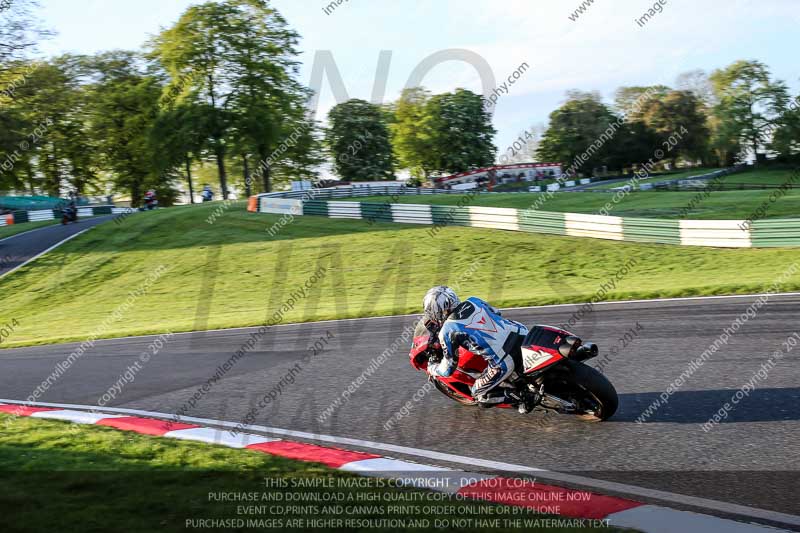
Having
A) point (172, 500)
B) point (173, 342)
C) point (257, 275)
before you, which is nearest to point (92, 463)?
point (172, 500)

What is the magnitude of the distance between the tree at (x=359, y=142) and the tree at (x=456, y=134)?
6029 mm

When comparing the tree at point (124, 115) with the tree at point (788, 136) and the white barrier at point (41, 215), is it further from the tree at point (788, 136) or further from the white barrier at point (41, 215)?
the tree at point (788, 136)

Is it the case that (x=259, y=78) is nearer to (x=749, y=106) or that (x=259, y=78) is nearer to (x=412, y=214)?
(x=412, y=214)

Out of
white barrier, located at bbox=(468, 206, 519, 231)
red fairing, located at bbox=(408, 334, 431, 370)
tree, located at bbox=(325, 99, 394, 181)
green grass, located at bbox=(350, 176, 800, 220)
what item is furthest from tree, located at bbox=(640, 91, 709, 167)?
red fairing, located at bbox=(408, 334, 431, 370)

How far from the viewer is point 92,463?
6430 millimetres

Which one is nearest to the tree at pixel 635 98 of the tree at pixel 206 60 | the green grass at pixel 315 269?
the tree at pixel 206 60

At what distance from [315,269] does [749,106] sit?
71288mm

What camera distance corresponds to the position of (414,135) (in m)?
84.9

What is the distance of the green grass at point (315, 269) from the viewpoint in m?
18.4

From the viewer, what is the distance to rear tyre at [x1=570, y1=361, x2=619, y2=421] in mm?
6984

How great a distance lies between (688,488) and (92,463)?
5.05 meters

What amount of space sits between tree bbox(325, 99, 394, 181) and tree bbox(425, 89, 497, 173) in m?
6.03

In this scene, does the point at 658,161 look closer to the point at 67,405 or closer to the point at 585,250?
the point at 585,250

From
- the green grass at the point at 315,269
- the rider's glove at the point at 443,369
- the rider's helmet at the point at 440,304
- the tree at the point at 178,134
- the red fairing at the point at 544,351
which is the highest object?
the tree at the point at 178,134
